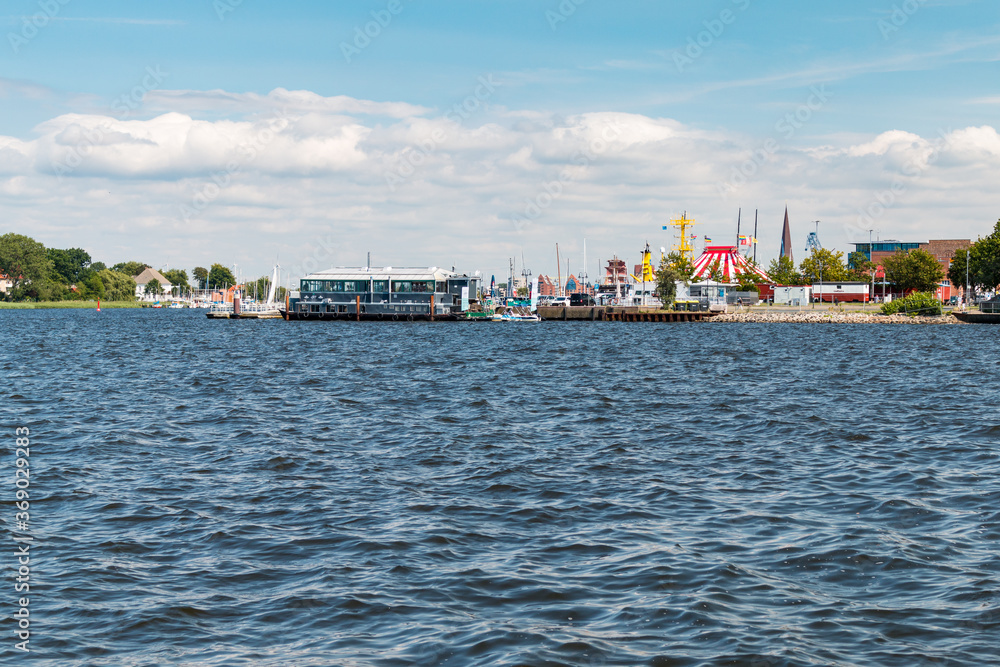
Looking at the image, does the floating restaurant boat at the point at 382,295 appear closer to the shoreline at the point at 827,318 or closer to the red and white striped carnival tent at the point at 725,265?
the shoreline at the point at 827,318

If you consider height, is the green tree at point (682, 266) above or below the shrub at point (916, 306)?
above

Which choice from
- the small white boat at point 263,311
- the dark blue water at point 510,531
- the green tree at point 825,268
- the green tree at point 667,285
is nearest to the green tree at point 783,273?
the green tree at point 825,268

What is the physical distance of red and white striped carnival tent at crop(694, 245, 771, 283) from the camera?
572 feet

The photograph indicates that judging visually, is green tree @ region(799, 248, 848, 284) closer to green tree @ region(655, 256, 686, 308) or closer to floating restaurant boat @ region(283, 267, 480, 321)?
green tree @ region(655, 256, 686, 308)

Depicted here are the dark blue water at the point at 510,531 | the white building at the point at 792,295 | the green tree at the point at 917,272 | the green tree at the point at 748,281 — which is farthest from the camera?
the green tree at the point at 748,281

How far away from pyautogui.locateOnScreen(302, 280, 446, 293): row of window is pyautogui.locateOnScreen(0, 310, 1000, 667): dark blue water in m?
106

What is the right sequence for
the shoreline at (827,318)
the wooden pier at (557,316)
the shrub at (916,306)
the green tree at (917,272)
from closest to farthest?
the shoreline at (827,318), the shrub at (916,306), the wooden pier at (557,316), the green tree at (917,272)

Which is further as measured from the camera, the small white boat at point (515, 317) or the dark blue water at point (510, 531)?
the small white boat at point (515, 317)

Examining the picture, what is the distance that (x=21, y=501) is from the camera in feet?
53.0

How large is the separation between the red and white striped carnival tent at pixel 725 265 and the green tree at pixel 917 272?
2361 centimetres

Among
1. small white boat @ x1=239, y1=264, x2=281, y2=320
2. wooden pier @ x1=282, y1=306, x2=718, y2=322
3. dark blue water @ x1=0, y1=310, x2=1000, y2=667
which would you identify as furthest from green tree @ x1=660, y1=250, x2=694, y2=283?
dark blue water @ x1=0, y1=310, x2=1000, y2=667

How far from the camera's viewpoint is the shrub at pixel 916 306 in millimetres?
120562

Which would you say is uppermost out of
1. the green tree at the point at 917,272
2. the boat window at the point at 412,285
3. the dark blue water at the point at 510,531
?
the green tree at the point at 917,272

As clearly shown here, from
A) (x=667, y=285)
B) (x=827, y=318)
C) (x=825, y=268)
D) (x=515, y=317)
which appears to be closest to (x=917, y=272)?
(x=825, y=268)
